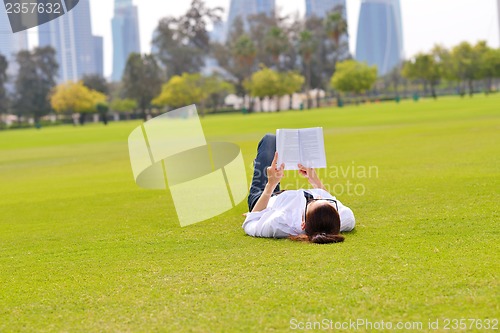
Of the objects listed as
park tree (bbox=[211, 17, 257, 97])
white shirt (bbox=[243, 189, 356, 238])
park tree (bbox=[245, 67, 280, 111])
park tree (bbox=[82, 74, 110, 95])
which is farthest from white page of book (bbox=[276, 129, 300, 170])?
park tree (bbox=[82, 74, 110, 95])

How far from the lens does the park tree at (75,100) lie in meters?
112

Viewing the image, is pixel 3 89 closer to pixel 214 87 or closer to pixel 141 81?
pixel 141 81

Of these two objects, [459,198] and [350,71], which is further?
[350,71]

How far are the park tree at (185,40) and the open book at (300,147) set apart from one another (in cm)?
12502

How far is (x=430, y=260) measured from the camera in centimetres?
671

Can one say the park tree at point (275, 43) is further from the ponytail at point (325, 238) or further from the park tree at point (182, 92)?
the ponytail at point (325, 238)

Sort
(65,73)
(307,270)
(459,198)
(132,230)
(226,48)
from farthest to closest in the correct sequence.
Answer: (65,73) → (226,48) → (459,198) → (132,230) → (307,270)

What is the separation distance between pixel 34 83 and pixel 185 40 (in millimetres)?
30308

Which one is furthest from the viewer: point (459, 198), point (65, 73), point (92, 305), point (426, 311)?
point (65, 73)

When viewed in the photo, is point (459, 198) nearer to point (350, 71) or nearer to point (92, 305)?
point (92, 305)

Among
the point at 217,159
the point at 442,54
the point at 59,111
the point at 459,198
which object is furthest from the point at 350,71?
the point at 459,198

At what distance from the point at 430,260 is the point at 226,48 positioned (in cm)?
13525

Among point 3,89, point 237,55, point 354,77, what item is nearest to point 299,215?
point 354,77

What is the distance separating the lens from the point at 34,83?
12256 centimetres
